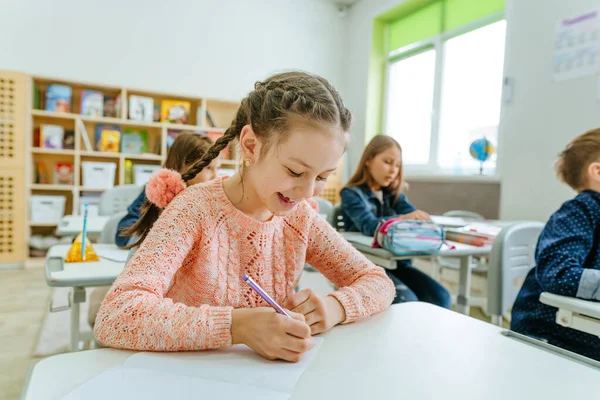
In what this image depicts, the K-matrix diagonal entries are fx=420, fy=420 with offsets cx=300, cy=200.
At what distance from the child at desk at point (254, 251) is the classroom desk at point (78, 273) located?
481mm

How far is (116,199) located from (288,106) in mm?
2302

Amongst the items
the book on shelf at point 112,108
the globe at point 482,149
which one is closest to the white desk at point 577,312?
the globe at point 482,149

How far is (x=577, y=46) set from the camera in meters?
2.71

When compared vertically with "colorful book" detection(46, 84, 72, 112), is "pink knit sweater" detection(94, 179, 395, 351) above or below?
below

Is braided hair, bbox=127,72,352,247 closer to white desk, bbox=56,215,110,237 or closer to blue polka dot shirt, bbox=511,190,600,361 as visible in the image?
blue polka dot shirt, bbox=511,190,600,361

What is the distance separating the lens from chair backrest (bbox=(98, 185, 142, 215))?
268cm

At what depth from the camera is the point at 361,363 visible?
0.56 m

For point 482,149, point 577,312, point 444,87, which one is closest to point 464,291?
point 577,312

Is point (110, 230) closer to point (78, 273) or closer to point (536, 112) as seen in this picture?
point (78, 273)

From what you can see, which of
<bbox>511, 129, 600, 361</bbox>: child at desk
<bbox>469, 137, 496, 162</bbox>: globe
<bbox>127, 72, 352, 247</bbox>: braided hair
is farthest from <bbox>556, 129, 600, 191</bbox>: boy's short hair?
<bbox>469, 137, 496, 162</bbox>: globe

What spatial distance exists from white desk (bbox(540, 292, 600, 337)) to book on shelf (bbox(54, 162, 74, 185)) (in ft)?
13.4

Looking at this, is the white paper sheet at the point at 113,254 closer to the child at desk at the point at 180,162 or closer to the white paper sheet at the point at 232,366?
the child at desk at the point at 180,162

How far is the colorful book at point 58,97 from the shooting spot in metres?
3.82

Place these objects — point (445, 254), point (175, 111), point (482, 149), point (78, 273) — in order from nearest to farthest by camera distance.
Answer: point (78, 273), point (445, 254), point (482, 149), point (175, 111)
